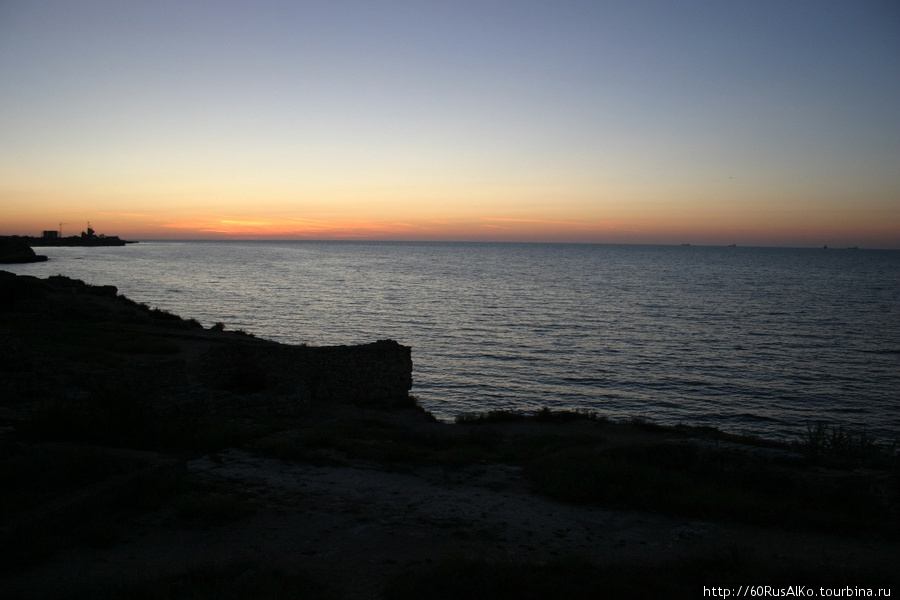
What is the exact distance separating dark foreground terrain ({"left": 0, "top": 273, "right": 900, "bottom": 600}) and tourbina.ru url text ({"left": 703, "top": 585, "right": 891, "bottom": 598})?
9 centimetres

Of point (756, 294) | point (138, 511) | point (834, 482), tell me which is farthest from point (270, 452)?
point (756, 294)

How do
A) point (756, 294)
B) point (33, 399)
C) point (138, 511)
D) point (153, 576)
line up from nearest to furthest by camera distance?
point (153, 576) → point (138, 511) → point (33, 399) → point (756, 294)

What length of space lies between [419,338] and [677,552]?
99.6 ft

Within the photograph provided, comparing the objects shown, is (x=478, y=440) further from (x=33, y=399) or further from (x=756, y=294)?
(x=756, y=294)

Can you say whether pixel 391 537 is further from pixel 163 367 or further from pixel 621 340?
pixel 621 340

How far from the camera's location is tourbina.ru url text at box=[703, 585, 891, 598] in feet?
17.8

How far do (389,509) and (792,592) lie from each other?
179 inches

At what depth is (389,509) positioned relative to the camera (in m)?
7.55

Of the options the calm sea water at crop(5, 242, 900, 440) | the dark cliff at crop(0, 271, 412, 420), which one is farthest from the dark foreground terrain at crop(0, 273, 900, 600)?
the calm sea water at crop(5, 242, 900, 440)

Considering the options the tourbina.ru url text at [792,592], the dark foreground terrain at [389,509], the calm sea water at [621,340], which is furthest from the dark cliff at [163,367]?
the tourbina.ru url text at [792,592]

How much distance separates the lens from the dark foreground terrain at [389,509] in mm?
5551

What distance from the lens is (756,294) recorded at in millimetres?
64000

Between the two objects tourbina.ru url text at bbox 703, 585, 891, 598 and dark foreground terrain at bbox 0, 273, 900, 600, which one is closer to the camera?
tourbina.ru url text at bbox 703, 585, 891, 598

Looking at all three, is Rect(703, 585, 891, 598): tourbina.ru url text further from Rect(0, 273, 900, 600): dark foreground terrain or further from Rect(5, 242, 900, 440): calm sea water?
Rect(5, 242, 900, 440): calm sea water
